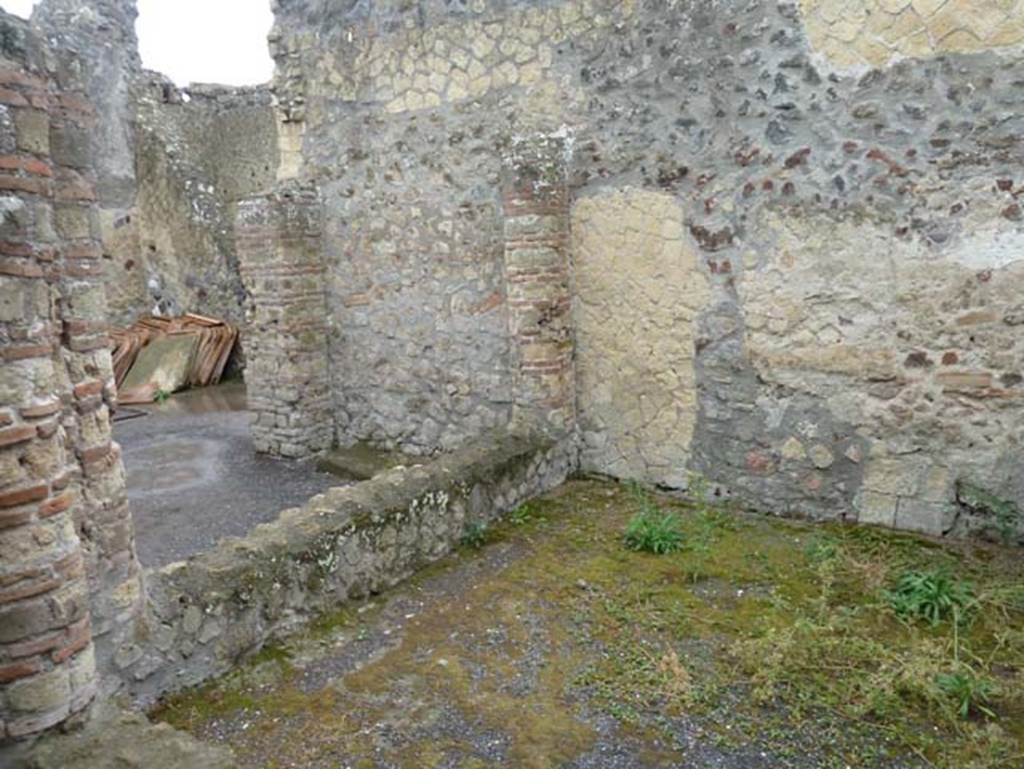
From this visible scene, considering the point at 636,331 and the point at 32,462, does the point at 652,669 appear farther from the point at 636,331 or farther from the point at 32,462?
the point at 636,331

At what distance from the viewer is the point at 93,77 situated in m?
11.8

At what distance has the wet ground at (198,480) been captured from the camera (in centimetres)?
573

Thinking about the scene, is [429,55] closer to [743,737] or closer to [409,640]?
[409,640]

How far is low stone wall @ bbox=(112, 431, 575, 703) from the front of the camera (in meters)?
3.37

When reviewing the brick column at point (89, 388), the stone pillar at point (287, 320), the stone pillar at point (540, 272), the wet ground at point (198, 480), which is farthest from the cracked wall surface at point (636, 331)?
the brick column at point (89, 388)

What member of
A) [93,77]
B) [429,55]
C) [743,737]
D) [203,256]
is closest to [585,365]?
[429,55]

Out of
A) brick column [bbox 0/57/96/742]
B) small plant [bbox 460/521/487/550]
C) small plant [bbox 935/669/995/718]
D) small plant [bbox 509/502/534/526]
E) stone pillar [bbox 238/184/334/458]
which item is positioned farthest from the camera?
stone pillar [bbox 238/184/334/458]

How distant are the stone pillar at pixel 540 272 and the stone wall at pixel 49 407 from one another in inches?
124

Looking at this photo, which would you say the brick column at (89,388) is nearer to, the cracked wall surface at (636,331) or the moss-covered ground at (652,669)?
the moss-covered ground at (652,669)

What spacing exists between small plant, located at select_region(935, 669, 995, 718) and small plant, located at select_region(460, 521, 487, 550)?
2.54 meters

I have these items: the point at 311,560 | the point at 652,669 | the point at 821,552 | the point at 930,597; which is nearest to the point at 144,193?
the point at 311,560

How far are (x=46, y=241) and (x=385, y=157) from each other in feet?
13.7

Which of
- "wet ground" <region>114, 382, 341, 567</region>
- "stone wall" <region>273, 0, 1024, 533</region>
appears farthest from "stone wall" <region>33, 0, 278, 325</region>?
"stone wall" <region>273, 0, 1024, 533</region>

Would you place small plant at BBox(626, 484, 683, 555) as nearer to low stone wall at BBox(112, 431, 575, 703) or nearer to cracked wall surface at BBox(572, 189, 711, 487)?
cracked wall surface at BBox(572, 189, 711, 487)
